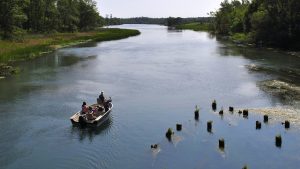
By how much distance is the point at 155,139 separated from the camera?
111 feet

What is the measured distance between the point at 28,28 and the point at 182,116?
10450cm

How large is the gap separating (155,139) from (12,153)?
1087 centimetres

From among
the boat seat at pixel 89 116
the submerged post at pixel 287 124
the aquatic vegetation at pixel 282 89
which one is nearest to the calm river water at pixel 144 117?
the aquatic vegetation at pixel 282 89

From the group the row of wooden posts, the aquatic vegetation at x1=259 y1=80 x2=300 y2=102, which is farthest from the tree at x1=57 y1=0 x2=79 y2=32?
the row of wooden posts

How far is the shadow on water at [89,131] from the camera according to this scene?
113 feet

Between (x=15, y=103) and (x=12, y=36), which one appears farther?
(x=12, y=36)

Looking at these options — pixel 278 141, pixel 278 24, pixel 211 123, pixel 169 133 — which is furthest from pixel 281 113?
pixel 278 24

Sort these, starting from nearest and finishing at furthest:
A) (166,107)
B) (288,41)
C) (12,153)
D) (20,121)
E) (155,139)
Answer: (12,153) → (155,139) → (20,121) → (166,107) → (288,41)

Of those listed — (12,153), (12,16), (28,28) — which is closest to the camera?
(12,153)

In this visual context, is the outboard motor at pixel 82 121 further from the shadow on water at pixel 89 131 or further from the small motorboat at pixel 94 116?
the shadow on water at pixel 89 131

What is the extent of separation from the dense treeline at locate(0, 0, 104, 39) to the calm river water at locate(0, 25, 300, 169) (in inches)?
762

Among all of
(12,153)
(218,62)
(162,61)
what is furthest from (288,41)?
(12,153)

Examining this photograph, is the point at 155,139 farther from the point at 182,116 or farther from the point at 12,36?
the point at 12,36

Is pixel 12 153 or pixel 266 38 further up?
pixel 266 38
